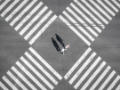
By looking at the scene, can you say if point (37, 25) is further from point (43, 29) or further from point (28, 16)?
point (28, 16)


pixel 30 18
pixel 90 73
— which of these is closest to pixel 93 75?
pixel 90 73

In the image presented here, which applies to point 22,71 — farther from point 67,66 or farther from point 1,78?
point 67,66

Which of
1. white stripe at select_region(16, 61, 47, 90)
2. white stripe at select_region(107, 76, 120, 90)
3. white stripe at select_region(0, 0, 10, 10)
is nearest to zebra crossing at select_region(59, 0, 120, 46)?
white stripe at select_region(107, 76, 120, 90)

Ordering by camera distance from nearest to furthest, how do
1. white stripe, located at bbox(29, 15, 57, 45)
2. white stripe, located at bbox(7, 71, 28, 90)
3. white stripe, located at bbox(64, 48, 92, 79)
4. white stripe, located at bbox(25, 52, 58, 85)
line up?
white stripe, located at bbox(7, 71, 28, 90) → white stripe, located at bbox(25, 52, 58, 85) → white stripe, located at bbox(64, 48, 92, 79) → white stripe, located at bbox(29, 15, 57, 45)

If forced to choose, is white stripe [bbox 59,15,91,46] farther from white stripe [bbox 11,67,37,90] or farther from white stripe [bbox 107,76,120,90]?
white stripe [bbox 11,67,37,90]

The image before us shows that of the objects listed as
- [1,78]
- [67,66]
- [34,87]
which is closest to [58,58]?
[67,66]

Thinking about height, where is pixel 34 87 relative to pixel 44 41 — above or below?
below

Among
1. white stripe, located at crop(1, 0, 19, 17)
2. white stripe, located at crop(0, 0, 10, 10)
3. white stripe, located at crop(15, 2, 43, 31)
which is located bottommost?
white stripe, located at crop(15, 2, 43, 31)

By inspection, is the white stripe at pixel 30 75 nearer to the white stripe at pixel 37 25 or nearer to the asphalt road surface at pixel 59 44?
the asphalt road surface at pixel 59 44
